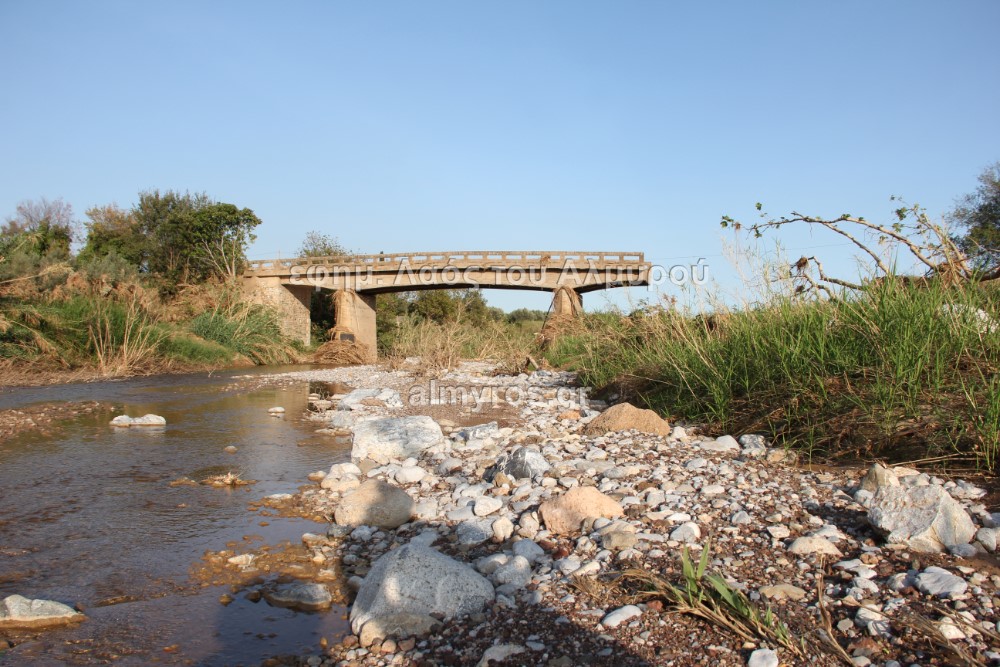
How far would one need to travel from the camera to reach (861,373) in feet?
13.8

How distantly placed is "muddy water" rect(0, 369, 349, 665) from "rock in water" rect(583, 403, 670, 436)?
2.29 m

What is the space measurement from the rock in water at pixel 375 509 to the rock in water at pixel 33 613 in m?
1.33

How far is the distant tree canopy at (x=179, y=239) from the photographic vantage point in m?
31.5

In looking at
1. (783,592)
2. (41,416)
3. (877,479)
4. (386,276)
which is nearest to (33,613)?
(783,592)

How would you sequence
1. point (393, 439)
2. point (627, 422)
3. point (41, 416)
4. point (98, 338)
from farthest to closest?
point (98, 338) → point (41, 416) → point (627, 422) → point (393, 439)

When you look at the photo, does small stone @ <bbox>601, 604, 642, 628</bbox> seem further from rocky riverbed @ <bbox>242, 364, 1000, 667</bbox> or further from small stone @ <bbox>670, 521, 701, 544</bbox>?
small stone @ <bbox>670, 521, 701, 544</bbox>

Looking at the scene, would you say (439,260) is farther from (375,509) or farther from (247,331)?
(375,509)

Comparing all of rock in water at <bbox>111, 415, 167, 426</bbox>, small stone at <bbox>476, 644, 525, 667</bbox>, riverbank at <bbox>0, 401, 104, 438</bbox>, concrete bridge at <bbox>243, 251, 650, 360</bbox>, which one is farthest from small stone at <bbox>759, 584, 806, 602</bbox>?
concrete bridge at <bbox>243, 251, 650, 360</bbox>

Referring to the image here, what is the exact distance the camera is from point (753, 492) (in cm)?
344

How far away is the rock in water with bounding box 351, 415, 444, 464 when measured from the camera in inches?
200

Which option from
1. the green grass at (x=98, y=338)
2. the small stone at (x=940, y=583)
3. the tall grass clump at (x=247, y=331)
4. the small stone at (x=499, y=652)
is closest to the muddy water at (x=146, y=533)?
the small stone at (x=499, y=652)

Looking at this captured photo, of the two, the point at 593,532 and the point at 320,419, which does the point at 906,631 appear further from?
the point at 320,419

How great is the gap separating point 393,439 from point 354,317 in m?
27.8

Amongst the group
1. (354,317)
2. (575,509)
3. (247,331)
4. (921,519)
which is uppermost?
(354,317)
